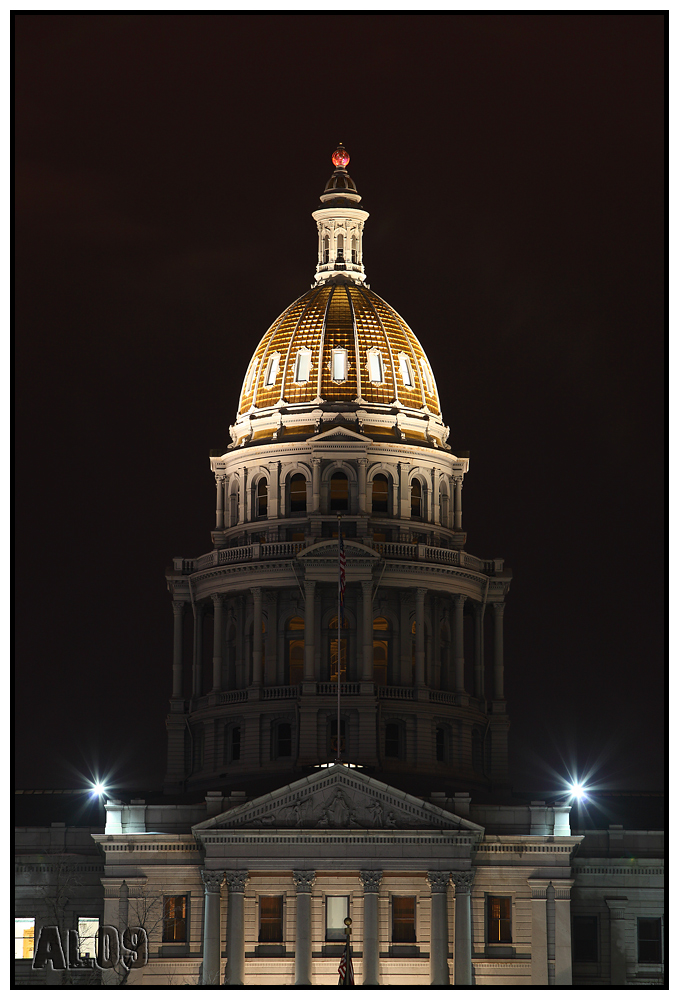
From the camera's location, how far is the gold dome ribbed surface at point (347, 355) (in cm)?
13125

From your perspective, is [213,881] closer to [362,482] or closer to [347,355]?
[362,482]

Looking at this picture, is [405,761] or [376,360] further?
[376,360]

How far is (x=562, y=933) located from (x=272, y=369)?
137ft

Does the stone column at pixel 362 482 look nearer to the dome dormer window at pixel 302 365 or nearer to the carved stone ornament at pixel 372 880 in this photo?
the dome dormer window at pixel 302 365

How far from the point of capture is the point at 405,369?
13262cm

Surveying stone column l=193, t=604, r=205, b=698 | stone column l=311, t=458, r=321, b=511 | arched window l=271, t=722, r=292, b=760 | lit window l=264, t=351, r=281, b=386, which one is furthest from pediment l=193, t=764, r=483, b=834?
lit window l=264, t=351, r=281, b=386

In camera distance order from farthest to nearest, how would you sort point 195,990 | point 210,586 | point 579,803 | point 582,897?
point 210,586 → point 579,803 → point 582,897 → point 195,990

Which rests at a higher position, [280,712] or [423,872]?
[280,712]

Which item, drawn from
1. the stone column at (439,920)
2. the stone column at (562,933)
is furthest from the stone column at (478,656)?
the stone column at (439,920)

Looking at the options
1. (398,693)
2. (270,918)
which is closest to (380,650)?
Result: (398,693)

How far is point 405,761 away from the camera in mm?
122000

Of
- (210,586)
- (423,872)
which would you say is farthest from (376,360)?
(423,872)

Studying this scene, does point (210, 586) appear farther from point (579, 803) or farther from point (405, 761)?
point (579, 803)

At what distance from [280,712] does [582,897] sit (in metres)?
20.7
